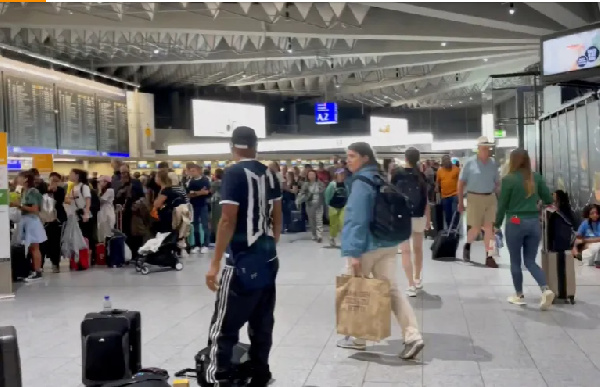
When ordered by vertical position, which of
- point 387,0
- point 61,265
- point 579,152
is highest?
point 387,0

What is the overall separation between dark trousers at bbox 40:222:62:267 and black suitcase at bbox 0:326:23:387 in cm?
768

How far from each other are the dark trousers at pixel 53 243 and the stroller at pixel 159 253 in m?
1.46

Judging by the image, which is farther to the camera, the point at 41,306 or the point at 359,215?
the point at 41,306

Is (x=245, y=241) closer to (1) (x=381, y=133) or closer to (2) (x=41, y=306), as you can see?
(2) (x=41, y=306)

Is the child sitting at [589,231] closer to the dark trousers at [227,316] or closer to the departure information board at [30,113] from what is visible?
the dark trousers at [227,316]

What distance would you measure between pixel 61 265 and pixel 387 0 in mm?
7226

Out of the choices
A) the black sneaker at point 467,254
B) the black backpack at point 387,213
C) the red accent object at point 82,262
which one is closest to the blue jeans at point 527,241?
the black backpack at point 387,213

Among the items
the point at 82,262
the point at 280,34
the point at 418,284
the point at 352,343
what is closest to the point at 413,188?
the point at 418,284

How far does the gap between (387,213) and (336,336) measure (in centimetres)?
142

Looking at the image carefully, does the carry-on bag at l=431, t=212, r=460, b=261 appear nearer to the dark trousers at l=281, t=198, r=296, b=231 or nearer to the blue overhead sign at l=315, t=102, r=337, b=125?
the dark trousers at l=281, t=198, r=296, b=231

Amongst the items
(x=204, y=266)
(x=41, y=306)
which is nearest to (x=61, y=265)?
(x=204, y=266)

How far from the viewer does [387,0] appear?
1168 centimetres

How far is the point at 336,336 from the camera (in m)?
5.59

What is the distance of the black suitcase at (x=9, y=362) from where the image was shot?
2.93m
